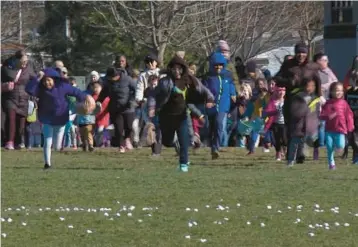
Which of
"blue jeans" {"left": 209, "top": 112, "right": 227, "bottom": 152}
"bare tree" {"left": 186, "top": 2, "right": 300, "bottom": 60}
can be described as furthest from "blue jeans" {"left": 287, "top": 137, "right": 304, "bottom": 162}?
"bare tree" {"left": 186, "top": 2, "right": 300, "bottom": 60}

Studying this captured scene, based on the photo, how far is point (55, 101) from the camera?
18.3 metres

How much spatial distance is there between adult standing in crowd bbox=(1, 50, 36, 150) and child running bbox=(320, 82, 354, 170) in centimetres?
658

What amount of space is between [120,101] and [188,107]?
3.90 metres

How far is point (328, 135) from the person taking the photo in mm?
18219

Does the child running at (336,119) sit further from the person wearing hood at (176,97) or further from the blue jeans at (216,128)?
the blue jeans at (216,128)

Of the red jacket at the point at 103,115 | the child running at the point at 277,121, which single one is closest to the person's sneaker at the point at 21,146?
the red jacket at the point at 103,115

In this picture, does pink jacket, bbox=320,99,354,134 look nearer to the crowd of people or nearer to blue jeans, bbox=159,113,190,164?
the crowd of people

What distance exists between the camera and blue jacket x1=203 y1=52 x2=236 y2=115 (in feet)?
66.6

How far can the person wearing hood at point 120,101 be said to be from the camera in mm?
21891

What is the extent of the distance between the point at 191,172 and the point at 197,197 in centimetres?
317

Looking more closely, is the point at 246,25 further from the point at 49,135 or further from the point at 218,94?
the point at 49,135

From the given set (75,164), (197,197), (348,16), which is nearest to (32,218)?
(197,197)

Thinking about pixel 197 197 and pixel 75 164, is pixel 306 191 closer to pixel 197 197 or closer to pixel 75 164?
pixel 197 197

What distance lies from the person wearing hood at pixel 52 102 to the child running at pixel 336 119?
353 cm
